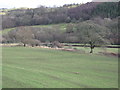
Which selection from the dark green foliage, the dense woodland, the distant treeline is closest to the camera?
the dense woodland

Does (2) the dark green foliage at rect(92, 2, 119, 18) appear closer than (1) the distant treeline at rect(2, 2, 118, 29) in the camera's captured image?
Yes

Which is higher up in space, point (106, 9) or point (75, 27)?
point (106, 9)

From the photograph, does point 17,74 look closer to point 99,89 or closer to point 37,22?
point 99,89

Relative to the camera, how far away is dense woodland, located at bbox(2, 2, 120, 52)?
32.9 m

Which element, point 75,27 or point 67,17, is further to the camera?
point 67,17

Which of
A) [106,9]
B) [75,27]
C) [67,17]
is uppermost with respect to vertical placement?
[106,9]

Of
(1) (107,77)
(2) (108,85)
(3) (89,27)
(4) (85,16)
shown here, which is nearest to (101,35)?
(3) (89,27)

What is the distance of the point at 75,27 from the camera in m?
47.3

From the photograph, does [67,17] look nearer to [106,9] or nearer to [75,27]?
[106,9]

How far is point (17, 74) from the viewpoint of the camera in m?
11.9

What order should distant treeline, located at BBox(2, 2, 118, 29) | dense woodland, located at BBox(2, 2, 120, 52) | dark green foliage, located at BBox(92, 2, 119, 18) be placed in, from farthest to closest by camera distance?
distant treeline, located at BBox(2, 2, 118, 29) < dark green foliage, located at BBox(92, 2, 119, 18) < dense woodland, located at BBox(2, 2, 120, 52)

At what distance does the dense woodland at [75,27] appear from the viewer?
32.9 metres

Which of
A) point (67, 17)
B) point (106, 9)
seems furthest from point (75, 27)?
point (67, 17)

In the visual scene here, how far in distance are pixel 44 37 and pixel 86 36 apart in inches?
1077
